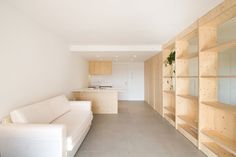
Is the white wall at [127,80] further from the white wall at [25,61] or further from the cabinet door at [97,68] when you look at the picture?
the white wall at [25,61]

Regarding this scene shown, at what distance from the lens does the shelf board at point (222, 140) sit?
2219 millimetres

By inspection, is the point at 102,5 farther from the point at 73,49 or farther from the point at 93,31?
the point at 73,49

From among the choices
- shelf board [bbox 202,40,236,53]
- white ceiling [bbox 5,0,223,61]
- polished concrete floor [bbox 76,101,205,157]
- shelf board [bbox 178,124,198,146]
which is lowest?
polished concrete floor [bbox 76,101,205,157]

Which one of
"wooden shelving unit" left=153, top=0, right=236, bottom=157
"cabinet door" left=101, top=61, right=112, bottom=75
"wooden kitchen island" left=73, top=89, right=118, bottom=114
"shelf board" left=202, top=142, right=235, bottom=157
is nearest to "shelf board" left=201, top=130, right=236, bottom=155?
"wooden shelving unit" left=153, top=0, right=236, bottom=157

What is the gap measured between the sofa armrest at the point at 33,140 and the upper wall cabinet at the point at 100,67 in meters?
6.50

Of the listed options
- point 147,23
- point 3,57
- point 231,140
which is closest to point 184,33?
point 147,23

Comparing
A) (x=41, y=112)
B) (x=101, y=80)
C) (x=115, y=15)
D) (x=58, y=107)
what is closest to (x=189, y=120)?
(x=115, y=15)

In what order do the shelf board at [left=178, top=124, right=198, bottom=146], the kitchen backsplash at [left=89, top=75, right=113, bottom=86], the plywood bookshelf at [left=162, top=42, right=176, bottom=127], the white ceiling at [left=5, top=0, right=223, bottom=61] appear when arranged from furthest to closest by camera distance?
the kitchen backsplash at [left=89, top=75, right=113, bottom=86], the plywood bookshelf at [left=162, top=42, right=176, bottom=127], the shelf board at [left=178, top=124, right=198, bottom=146], the white ceiling at [left=5, top=0, right=223, bottom=61]

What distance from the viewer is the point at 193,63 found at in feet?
18.5

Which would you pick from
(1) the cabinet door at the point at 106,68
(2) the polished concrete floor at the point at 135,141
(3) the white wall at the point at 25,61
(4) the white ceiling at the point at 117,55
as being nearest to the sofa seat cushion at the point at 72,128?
(2) the polished concrete floor at the point at 135,141

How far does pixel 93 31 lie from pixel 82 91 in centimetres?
270

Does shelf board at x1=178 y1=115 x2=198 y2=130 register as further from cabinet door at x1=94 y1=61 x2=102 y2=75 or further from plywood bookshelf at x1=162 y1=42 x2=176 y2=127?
cabinet door at x1=94 y1=61 x2=102 y2=75

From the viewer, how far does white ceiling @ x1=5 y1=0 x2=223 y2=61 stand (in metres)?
2.45

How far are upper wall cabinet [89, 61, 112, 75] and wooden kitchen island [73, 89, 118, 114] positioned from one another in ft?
8.43
